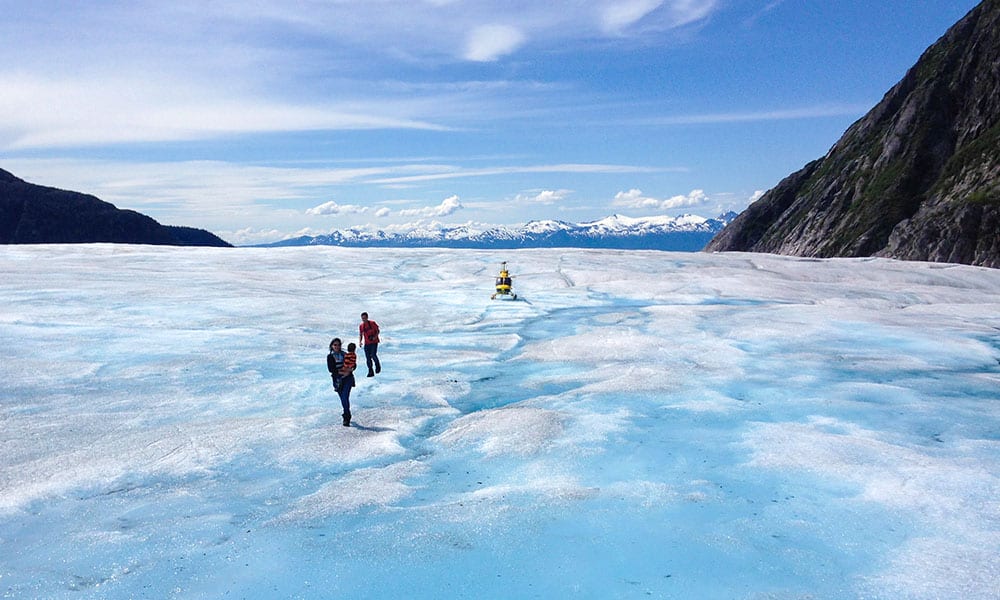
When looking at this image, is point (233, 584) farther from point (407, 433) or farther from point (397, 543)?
point (407, 433)

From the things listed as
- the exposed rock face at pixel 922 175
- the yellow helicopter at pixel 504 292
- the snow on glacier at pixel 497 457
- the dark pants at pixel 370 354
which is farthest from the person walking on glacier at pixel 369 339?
the exposed rock face at pixel 922 175

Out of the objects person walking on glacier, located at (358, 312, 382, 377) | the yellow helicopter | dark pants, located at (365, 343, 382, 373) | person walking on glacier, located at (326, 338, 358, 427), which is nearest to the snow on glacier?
dark pants, located at (365, 343, 382, 373)

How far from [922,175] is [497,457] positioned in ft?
528

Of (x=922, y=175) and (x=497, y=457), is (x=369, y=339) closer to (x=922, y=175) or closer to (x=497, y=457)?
(x=497, y=457)

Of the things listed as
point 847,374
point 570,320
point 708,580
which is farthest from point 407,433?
point 570,320

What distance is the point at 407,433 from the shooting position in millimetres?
12609

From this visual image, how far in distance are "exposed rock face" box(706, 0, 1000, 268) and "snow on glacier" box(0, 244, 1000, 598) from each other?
9699 cm

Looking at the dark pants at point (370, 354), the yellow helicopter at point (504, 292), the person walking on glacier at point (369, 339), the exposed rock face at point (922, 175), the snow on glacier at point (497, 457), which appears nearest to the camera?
the snow on glacier at point (497, 457)

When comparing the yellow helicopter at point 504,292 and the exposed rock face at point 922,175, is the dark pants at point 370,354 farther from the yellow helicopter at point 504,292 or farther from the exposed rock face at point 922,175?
the exposed rock face at point 922,175

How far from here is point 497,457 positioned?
11.3 meters

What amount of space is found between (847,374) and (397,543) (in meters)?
13.3

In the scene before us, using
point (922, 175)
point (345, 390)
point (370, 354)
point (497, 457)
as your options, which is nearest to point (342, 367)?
point (345, 390)

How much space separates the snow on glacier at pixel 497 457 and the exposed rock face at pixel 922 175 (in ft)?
318

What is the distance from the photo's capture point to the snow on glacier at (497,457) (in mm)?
7711
